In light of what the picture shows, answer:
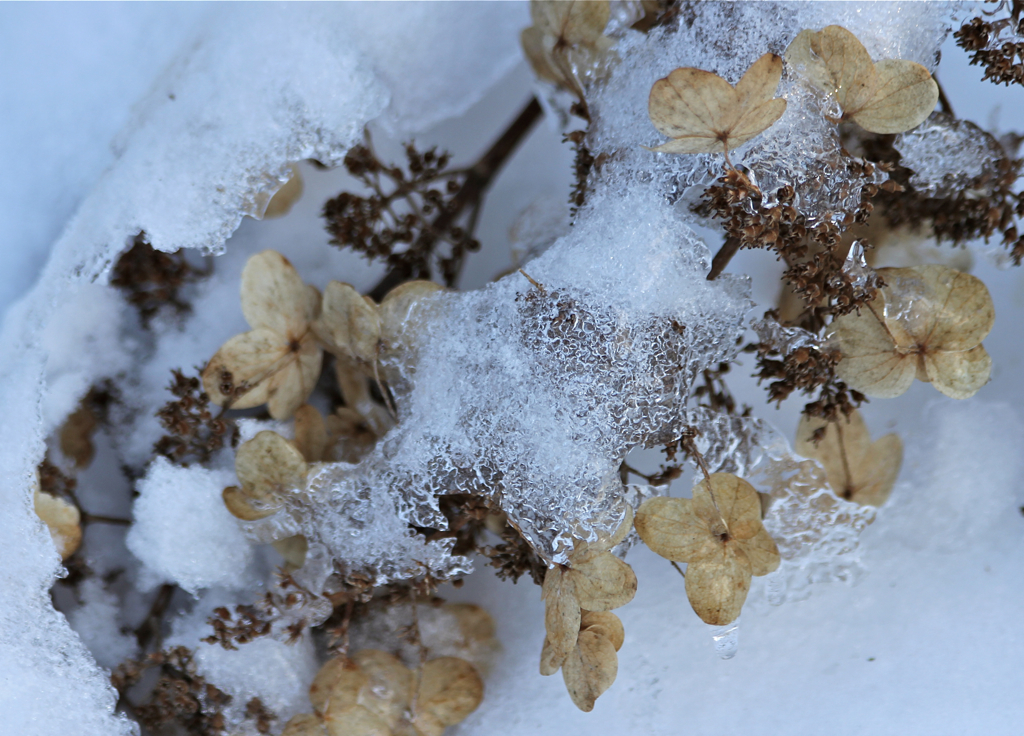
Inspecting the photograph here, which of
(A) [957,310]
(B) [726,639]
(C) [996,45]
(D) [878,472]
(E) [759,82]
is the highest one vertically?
(E) [759,82]

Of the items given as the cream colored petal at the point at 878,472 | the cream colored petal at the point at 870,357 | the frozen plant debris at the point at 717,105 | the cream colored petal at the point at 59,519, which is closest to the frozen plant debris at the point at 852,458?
the cream colored petal at the point at 878,472

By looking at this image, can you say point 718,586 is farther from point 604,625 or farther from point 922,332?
point 922,332

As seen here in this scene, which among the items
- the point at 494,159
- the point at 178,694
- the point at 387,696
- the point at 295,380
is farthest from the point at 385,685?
the point at 494,159

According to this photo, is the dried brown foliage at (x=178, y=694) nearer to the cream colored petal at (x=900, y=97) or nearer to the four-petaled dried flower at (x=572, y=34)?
the four-petaled dried flower at (x=572, y=34)

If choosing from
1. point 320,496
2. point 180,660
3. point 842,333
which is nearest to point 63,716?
point 180,660

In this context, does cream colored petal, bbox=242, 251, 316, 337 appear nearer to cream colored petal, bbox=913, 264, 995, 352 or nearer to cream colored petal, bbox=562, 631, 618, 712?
cream colored petal, bbox=562, 631, 618, 712
